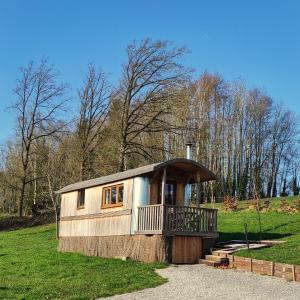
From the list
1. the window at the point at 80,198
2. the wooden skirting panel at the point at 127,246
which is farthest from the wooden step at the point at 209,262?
the window at the point at 80,198

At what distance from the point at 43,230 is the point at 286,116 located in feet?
113

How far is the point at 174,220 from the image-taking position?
19875 mm

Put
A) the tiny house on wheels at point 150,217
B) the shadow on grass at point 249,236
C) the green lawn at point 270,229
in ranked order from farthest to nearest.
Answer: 1. the shadow on grass at point 249,236
2. the tiny house on wheels at point 150,217
3. the green lawn at point 270,229

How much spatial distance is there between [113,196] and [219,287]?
30.1 feet

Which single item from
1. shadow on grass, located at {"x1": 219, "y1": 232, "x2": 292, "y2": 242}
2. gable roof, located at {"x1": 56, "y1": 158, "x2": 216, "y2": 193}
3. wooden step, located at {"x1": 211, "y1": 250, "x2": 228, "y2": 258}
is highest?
gable roof, located at {"x1": 56, "y1": 158, "x2": 216, "y2": 193}

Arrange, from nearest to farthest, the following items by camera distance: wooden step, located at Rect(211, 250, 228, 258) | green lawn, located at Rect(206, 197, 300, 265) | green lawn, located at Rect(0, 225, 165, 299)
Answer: green lawn, located at Rect(0, 225, 165, 299) < green lawn, located at Rect(206, 197, 300, 265) < wooden step, located at Rect(211, 250, 228, 258)

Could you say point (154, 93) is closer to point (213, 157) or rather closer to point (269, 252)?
point (213, 157)

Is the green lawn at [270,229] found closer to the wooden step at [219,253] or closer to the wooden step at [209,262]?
the wooden step at [219,253]

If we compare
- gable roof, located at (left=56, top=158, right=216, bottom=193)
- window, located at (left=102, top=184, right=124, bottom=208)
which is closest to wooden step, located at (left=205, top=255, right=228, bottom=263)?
gable roof, located at (left=56, top=158, right=216, bottom=193)

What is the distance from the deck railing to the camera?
1964 cm

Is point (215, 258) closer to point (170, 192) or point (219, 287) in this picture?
point (170, 192)

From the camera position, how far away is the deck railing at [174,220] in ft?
64.4

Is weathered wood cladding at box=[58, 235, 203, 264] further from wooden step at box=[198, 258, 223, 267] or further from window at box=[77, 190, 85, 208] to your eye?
window at box=[77, 190, 85, 208]

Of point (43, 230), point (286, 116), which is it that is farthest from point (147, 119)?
point (286, 116)
